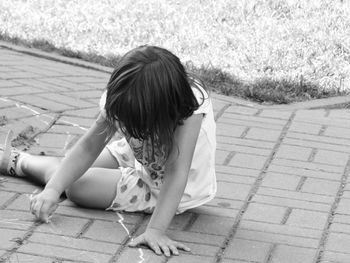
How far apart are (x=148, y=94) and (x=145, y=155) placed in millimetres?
413

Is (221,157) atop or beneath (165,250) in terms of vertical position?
beneath

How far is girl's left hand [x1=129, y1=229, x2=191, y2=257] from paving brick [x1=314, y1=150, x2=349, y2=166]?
138cm

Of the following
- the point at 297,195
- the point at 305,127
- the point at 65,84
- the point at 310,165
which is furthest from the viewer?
the point at 65,84

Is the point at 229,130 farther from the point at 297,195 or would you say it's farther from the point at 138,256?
the point at 138,256

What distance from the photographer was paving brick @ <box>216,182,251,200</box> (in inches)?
149

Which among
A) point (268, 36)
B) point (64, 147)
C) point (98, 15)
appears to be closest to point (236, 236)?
point (64, 147)

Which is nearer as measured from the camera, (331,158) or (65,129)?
(331,158)

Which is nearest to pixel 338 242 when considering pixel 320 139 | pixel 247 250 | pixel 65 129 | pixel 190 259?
pixel 247 250

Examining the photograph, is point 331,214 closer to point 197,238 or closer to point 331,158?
point 197,238

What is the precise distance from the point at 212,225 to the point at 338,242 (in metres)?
0.49

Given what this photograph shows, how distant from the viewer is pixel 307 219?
3537 millimetres

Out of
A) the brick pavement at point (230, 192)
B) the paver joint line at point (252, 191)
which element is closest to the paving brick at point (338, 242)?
the brick pavement at point (230, 192)

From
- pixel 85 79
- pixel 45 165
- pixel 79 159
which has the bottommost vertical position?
pixel 85 79

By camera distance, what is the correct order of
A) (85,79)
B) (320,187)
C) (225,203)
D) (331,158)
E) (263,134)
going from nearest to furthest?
(225,203), (320,187), (331,158), (263,134), (85,79)
